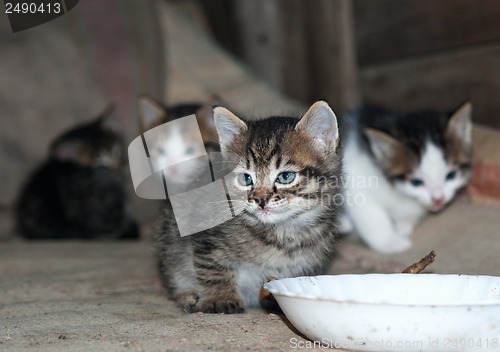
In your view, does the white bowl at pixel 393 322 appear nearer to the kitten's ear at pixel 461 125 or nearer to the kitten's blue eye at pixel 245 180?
the kitten's blue eye at pixel 245 180

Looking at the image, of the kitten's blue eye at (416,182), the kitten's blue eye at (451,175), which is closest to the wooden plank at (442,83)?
the kitten's blue eye at (451,175)

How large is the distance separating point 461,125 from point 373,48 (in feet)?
3.66

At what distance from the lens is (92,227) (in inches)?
142

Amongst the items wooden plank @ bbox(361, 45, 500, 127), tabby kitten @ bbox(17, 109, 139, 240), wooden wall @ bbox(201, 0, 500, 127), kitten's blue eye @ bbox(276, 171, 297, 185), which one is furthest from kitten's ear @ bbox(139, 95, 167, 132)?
kitten's blue eye @ bbox(276, 171, 297, 185)

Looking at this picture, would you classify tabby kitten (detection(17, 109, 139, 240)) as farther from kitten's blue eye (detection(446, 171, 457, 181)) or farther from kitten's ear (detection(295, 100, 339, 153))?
kitten's ear (detection(295, 100, 339, 153))

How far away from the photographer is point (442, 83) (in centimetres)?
348

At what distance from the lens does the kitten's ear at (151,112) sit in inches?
129

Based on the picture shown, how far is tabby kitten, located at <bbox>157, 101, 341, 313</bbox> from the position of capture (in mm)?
1964

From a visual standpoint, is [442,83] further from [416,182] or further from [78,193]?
[78,193]

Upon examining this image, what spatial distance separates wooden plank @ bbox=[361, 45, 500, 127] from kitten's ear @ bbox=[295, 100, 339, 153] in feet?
4.81

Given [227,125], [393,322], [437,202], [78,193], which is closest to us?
[393,322]

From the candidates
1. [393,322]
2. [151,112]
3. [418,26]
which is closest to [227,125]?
[393,322]

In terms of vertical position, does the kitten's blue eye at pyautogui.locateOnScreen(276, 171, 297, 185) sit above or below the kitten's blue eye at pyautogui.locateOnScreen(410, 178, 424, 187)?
above

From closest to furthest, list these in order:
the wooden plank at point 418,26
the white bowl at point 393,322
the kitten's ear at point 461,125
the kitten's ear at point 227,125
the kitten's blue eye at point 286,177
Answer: the white bowl at point 393,322 < the kitten's blue eye at point 286,177 < the kitten's ear at point 227,125 < the kitten's ear at point 461,125 < the wooden plank at point 418,26
